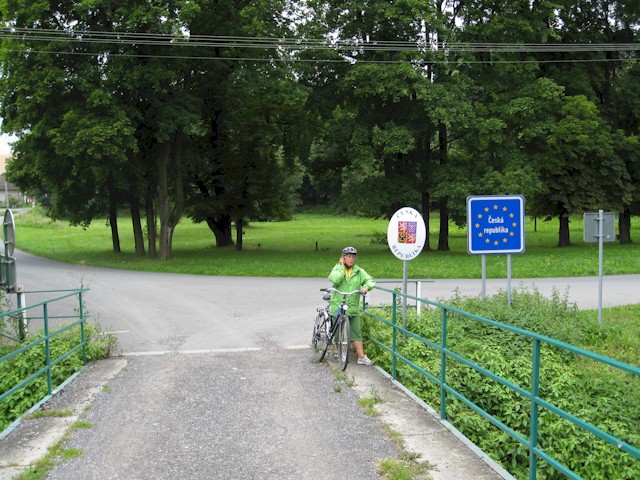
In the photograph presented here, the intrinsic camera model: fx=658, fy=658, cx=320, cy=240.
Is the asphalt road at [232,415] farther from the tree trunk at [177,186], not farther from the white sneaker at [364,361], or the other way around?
the tree trunk at [177,186]

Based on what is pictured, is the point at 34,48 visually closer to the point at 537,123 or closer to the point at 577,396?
the point at 537,123

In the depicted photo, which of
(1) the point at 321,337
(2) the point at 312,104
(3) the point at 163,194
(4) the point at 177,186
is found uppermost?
(2) the point at 312,104

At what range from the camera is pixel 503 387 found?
8664mm

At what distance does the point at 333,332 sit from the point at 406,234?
204 centimetres

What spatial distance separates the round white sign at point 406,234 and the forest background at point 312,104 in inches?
711

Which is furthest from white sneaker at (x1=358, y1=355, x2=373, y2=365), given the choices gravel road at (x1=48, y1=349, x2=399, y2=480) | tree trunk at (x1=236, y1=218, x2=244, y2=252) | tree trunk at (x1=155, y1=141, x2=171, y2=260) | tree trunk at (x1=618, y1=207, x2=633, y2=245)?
tree trunk at (x1=618, y1=207, x2=633, y2=245)

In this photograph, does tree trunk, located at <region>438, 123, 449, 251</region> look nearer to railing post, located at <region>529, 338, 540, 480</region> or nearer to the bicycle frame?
the bicycle frame

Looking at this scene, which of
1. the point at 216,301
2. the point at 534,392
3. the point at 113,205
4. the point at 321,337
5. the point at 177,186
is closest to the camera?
the point at 534,392

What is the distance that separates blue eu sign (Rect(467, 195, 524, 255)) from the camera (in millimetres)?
11133

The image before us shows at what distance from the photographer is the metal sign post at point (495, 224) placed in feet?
36.5

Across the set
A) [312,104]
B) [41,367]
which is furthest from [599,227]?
[312,104]

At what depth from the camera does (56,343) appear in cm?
954

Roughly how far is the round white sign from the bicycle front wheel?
5.69 ft

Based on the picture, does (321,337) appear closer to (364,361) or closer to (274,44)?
(364,361)
